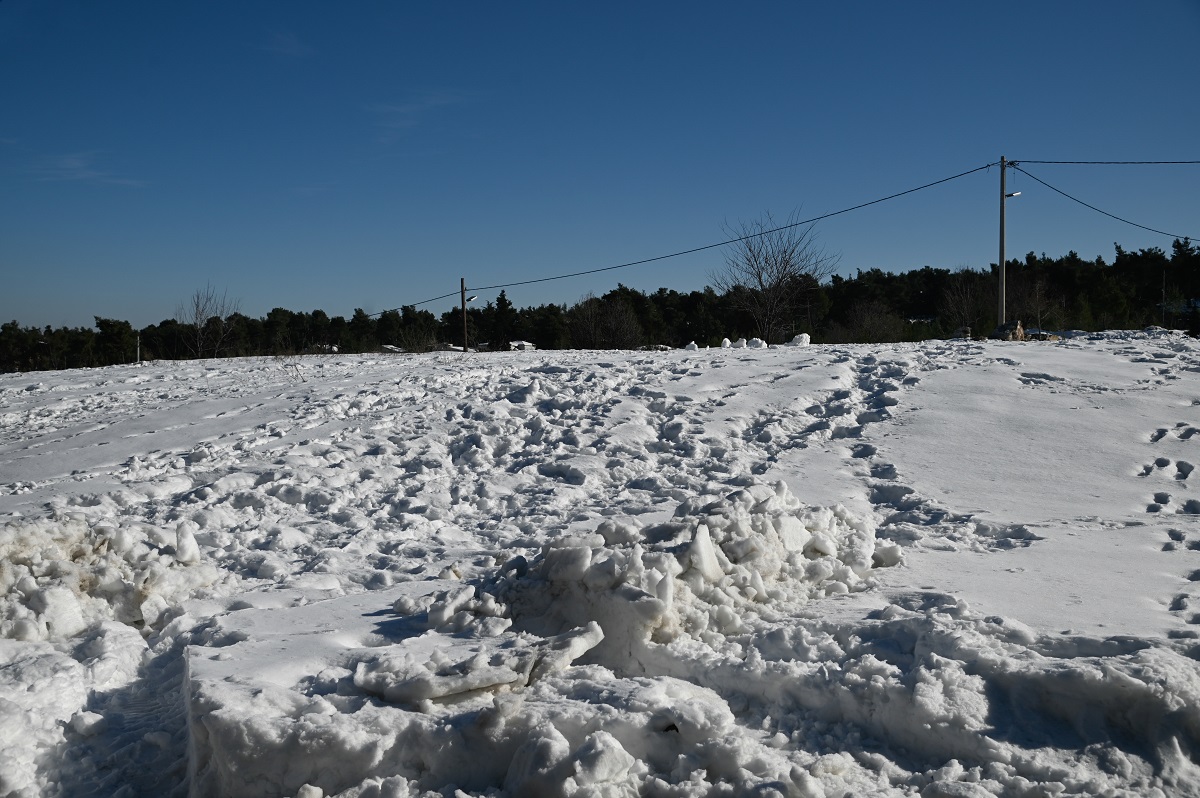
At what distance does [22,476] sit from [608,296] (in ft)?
98.9

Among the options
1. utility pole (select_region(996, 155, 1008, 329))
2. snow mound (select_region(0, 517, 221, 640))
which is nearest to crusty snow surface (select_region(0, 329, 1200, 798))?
snow mound (select_region(0, 517, 221, 640))

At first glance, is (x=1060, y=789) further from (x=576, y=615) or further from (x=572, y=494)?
(x=572, y=494)

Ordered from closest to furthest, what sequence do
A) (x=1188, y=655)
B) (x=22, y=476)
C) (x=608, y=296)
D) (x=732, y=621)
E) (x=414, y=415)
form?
(x=1188, y=655), (x=732, y=621), (x=22, y=476), (x=414, y=415), (x=608, y=296)

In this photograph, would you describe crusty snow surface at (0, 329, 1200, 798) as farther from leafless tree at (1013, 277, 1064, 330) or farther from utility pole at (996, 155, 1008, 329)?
leafless tree at (1013, 277, 1064, 330)

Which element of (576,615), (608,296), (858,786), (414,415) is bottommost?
(858,786)

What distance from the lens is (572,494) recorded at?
679 cm

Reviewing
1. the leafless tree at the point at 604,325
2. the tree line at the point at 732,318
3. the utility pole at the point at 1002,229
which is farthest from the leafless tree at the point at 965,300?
the leafless tree at the point at 604,325

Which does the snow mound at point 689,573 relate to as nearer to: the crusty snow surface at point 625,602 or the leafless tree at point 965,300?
the crusty snow surface at point 625,602

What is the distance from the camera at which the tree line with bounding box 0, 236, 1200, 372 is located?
2655 cm

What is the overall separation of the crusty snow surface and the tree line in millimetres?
16255

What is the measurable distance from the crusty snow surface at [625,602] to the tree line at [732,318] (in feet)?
53.3

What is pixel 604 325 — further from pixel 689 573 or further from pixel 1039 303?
pixel 689 573

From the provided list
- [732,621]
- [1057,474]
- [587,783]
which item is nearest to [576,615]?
[732,621]

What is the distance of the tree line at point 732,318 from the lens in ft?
87.1
